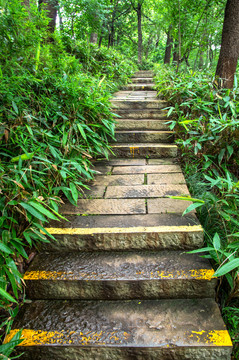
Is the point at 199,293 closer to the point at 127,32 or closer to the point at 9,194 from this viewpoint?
the point at 9,194

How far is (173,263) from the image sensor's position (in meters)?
1.52

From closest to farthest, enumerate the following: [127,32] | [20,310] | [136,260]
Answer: [20,310]
[136,260]
[127,32]

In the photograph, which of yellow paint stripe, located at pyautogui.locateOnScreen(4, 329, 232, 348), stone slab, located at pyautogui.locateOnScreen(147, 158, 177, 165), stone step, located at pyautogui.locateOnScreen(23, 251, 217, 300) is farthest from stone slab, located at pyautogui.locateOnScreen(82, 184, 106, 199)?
yellow paint stripe, located at pyautogui.locateOnScreen(4, 329, 232, 348)

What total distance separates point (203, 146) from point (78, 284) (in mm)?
1928

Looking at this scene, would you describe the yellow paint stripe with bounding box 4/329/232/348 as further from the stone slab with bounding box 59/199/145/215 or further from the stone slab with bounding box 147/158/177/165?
the stone slab with bounding box 147/158/177/165

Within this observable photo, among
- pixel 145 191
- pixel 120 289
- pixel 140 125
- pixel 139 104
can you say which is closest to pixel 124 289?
pixel 120 289

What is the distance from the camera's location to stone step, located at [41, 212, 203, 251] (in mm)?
1615

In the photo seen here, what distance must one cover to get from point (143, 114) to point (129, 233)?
2.41 metres

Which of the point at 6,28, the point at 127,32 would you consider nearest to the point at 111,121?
the point at 6,28

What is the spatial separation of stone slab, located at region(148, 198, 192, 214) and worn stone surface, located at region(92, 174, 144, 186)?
1.21ft

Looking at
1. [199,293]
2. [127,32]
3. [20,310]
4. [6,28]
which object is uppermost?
[127,32]

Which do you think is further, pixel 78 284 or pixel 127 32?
pixel 127 32

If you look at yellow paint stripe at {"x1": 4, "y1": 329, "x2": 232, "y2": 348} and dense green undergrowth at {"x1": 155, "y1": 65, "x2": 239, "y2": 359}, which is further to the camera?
dense green undergrowth at {"x1": 155, "y1": 65, "x2": 239, "y2": 359}

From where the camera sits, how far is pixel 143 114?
3535 millimetres
